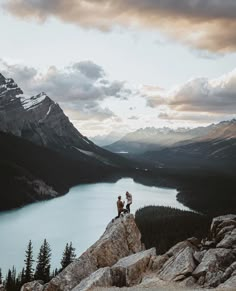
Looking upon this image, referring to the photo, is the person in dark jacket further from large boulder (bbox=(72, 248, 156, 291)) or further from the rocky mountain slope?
large boulder (bbox=(72, 248, 156, 291))

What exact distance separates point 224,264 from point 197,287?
10.5ft

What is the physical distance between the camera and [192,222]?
179 meters

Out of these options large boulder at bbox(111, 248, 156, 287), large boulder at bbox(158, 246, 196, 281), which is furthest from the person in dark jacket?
large boulder at bbox(158, 246, 196, 281)

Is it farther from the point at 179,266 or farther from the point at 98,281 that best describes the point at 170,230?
the point at 98,281

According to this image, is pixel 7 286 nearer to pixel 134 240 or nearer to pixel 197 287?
pixel 134 240

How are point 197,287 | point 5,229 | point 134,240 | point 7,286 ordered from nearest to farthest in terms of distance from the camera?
point 197,287
point 134,240
point 7,286
point 5,229

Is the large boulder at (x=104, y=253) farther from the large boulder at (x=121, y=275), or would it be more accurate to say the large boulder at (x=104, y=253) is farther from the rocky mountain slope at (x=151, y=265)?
the large boulder at (x=121, y=275)

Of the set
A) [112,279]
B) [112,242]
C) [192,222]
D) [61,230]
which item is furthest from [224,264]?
[61,230]

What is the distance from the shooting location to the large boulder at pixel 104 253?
140 feet

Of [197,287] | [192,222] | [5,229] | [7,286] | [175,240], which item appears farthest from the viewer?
[5,229]

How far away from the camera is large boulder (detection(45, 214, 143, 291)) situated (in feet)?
140

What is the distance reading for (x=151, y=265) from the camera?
40000 mm

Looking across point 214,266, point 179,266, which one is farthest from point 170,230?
point 214,266

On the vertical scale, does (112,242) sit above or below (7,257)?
above
